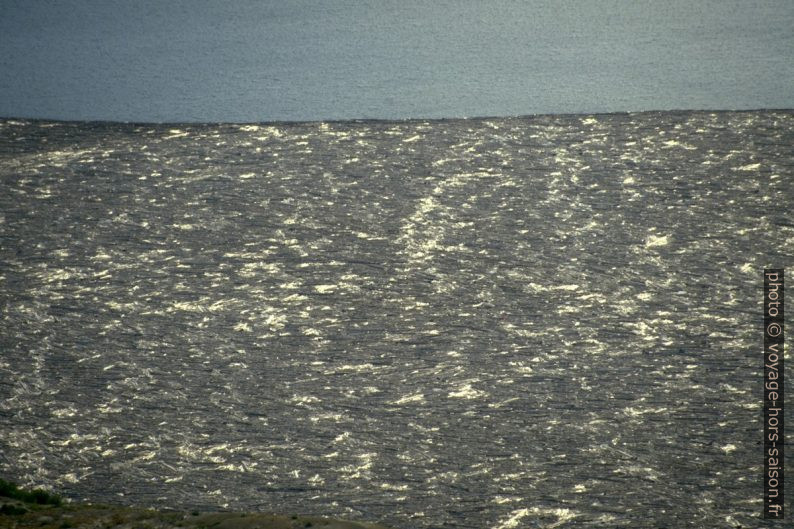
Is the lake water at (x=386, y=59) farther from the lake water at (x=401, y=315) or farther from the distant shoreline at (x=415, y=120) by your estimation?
the lake water at (x=401, y=315)

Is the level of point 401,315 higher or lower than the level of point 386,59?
lower

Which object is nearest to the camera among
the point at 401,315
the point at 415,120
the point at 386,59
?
the point at 401,315

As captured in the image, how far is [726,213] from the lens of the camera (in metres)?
2.07

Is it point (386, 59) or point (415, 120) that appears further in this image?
point (386, 59)

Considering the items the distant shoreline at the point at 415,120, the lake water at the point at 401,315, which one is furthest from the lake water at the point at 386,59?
the lake water at the point at 401,315

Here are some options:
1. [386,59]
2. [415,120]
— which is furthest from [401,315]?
[386,59]

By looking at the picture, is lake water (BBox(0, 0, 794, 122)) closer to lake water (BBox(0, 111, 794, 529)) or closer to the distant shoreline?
the distant shoreline

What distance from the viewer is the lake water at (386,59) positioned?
262 cm

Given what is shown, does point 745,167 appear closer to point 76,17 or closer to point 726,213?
point 726,213

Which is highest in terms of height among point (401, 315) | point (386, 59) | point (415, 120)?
point (386, 59)

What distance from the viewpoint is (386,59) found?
295 centimetres

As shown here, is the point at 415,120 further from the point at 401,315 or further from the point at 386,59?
the point at 401,315

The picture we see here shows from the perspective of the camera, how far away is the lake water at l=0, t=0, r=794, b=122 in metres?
2.62

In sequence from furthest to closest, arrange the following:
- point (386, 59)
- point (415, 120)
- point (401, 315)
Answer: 1. point (386, 59)
2. point (415, 120)
3. point (401, 315)
